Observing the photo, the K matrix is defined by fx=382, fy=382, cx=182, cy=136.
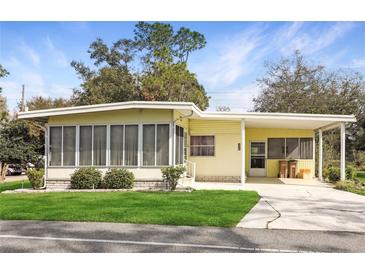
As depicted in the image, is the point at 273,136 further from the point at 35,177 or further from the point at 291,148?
the point at 35,177

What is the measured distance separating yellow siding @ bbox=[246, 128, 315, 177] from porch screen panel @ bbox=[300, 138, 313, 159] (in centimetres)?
24

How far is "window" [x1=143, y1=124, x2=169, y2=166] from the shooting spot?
42.6ft

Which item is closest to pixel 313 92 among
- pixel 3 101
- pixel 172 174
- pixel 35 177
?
pixel 172 174

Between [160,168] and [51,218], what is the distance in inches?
217

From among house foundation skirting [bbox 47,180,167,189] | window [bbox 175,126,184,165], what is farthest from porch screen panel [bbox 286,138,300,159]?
house foundation skirting [bbox 47,180,167,189]

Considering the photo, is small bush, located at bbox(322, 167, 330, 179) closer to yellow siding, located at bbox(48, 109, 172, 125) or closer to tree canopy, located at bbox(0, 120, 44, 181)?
yellow siding, located at bbox(48, 109, 172, 125)

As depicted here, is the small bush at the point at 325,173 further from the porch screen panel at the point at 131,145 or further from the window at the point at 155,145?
the porch screen panel at the point at 131,145

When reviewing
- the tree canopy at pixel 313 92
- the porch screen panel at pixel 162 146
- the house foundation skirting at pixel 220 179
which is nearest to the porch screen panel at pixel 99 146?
the porch screen panel at pixel 162 146

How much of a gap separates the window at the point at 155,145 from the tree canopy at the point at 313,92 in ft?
62.0

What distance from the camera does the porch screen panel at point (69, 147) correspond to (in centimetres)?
1386
